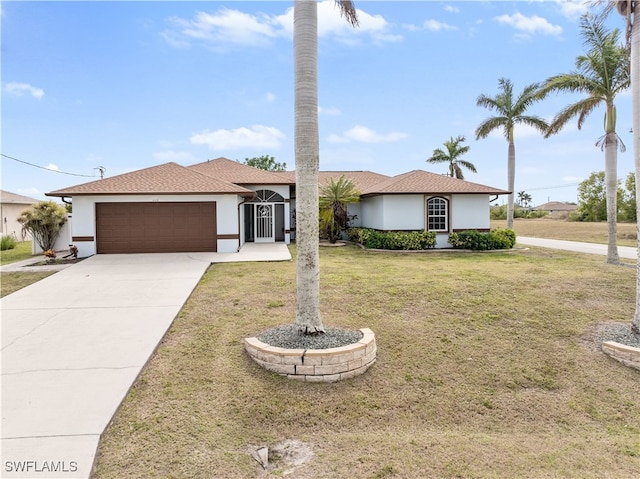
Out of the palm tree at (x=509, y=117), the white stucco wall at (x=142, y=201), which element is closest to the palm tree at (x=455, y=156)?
the palm tree at (x=509, y=117)

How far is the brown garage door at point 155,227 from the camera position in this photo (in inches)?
625

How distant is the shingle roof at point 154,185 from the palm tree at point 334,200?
16.2ft

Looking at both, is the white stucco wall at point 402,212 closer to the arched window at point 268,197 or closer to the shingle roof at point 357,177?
the shingle roof at point 357,177

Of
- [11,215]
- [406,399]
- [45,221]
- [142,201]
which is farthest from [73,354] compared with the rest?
[11,215]

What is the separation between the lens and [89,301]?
879 cm

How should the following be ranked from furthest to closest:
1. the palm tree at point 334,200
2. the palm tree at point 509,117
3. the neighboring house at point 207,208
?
1. the palm tree at point 509,117
2. the palm tree at point 334,200
3. the neighboring house at point 207,208

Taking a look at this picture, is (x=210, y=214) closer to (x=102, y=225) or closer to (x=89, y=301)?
(x=102, y=225)

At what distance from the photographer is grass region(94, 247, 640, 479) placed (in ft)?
12.5

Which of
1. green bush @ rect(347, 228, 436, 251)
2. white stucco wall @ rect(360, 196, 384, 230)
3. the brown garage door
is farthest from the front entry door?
green bush @ rect(347, 228, 436, 251)

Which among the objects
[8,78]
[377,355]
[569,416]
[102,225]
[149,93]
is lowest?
[569,416]

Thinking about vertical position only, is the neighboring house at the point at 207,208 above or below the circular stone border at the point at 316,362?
above

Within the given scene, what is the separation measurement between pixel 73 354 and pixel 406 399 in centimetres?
502

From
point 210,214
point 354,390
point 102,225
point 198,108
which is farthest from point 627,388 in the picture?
point 198,108

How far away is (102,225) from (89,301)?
8.24 metres
